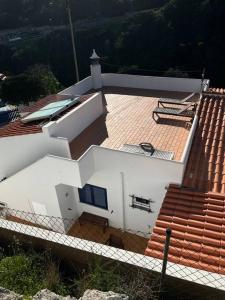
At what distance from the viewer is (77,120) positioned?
517 inches

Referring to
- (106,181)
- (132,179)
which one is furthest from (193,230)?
(106,181)

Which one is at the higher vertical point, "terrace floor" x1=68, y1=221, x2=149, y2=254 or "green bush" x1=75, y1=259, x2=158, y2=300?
"green bush" x1=75, y1=259, x2=158, y2=300

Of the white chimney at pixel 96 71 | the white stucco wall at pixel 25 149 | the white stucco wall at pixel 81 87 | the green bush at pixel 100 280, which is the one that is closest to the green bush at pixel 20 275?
the green bush at pixel 100 280

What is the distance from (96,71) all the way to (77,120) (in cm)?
656

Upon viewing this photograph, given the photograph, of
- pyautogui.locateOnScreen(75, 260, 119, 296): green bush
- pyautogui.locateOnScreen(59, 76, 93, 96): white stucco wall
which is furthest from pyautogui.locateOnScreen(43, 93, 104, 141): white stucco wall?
pyautogui.locateOnScreen(75, 260, 119, 296): green bush

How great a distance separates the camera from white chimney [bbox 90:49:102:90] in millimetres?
18312

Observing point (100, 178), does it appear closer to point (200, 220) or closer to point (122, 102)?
point (200, 220)

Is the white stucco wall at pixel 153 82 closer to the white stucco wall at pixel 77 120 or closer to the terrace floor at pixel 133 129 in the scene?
the terrace floor at pixel 133 129

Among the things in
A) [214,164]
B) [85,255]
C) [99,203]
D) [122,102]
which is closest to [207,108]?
[214,164]

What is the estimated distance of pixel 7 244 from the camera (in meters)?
6.43

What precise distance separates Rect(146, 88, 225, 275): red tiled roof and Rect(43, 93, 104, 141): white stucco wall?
489cm

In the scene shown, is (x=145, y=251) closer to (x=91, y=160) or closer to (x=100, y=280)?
(x=100, y=280)

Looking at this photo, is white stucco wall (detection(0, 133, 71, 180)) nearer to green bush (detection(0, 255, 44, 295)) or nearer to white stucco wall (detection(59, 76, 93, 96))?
white stucco wall (detection(59, 76, 93, 96))

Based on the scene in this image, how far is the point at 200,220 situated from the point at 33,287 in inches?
230
